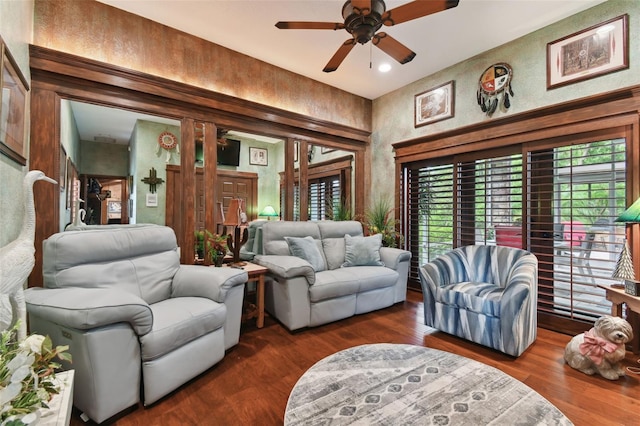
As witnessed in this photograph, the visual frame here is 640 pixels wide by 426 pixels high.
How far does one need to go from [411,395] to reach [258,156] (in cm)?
310

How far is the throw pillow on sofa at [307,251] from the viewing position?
3.19 m

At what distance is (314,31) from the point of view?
9.79 ft

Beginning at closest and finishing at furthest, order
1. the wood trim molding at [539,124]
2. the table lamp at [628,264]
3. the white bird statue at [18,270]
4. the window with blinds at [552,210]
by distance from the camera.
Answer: the white bird statue at [18,270] → the table lamp at [628,264] → the wood trim molding at [539,124] → the window with blinds at [552,210]

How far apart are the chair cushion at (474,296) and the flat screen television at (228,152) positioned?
2.70m

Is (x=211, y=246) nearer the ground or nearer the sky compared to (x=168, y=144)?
nearer the ground

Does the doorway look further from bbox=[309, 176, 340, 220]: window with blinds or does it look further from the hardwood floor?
bbox=[309, 176, 340, 220]: window with blinds

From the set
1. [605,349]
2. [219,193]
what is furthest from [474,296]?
[219,193]

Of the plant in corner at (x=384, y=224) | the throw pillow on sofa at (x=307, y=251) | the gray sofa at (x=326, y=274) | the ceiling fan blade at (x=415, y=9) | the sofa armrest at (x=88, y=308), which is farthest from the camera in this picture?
the plant in corner at (x=384, y=224)

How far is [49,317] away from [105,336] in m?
0.33

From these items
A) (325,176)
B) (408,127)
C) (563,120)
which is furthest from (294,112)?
(563,120)

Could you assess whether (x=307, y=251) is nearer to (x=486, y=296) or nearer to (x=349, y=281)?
(x=349, y=281)

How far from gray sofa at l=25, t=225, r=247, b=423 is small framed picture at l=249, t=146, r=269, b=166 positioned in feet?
5.06

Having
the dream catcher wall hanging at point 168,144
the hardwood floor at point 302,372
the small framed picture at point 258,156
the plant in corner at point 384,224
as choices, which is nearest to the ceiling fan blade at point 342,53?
the small framed picture at point 258,156

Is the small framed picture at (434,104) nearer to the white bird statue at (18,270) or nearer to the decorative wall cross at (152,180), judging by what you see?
the decorative wall cross at (152,180)
